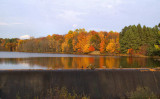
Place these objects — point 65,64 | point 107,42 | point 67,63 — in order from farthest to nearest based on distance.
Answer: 1. point 107,42
2. point 67,63
3. point 65,64

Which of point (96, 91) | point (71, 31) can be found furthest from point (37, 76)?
point (71, 31)

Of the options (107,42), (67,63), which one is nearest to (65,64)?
(67,63)

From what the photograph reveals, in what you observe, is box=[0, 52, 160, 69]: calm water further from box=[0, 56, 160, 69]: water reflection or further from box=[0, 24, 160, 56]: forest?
box=[0, 24, 160, 56]: forest

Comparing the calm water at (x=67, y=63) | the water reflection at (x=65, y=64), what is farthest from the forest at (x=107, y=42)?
the water reflection at (x=65, y=64)

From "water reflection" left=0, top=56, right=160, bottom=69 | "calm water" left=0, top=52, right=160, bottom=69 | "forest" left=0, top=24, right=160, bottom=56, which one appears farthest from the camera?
"forest" left=0, top=24, right=160, bottom=56

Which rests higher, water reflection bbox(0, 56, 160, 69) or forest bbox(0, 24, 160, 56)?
forest bbox(0, 24, 160, 56)

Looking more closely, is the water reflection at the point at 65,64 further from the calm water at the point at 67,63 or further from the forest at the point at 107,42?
the forest at the point at 107,42

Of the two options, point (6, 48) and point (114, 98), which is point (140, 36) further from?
point (6, 48)

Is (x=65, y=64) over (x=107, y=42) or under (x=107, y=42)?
under

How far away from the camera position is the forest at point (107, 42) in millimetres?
79500

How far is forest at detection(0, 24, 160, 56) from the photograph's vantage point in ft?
261

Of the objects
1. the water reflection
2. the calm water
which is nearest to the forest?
the calm water

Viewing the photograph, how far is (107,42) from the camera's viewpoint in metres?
106

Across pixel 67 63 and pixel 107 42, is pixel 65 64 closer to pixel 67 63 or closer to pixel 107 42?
pixel 67 63
